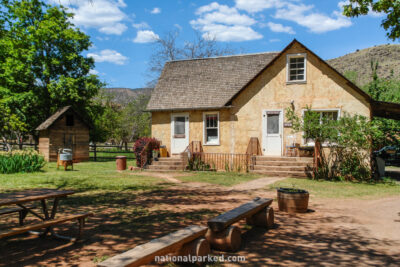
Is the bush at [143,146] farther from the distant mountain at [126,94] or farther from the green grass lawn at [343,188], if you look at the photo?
the distant mountain at [126,94]

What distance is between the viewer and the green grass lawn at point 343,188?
11.0m

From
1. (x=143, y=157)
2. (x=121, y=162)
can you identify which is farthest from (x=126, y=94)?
(x=121, y=162)

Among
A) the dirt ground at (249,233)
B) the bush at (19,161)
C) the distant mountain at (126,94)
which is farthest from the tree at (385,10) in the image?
the distant mountain at (126,94)

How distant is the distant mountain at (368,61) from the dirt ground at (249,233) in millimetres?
51582

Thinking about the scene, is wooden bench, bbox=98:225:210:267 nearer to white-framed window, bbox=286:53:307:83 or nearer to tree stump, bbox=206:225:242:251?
tree stump, bbox=206:225:242:251

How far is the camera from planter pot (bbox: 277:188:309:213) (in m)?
8.02

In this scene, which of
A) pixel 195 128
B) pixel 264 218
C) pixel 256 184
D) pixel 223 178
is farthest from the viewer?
pixel 195 128

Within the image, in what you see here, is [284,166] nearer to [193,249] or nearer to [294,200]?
[294,200]

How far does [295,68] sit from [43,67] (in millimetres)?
22148

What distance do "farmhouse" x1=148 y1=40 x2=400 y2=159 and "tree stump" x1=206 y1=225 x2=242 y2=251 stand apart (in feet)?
40.5

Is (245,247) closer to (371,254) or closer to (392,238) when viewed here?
(371,254)

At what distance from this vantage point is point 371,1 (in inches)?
385

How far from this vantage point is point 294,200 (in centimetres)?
804

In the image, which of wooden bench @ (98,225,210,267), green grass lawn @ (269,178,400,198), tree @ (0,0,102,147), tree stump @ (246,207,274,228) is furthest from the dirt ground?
tree @ (0,0,102,147)
